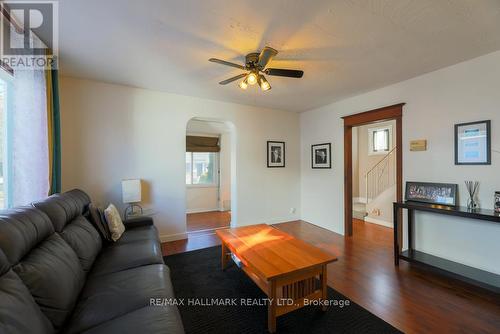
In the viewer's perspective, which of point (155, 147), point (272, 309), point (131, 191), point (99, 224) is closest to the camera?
point (272, 309)

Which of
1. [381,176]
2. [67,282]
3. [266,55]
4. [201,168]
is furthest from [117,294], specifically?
[381,176]

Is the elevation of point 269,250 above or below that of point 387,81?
below

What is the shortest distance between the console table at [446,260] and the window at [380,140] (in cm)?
366

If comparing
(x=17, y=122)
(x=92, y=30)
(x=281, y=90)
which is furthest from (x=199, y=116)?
(x=17, y=122)

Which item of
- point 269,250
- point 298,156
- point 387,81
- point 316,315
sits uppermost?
point 387,81

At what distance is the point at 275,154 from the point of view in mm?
4715

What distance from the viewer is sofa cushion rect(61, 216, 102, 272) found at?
1.73 m

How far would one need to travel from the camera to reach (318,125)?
455cm

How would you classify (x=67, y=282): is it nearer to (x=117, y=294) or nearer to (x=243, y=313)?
(x=117, y=294)

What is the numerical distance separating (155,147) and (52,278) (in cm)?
253

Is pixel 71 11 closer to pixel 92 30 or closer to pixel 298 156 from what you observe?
pixel 92 30

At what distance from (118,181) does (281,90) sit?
288cm

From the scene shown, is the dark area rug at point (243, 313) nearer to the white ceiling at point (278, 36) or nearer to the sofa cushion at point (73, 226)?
the sofa cushion at point (73, 226)

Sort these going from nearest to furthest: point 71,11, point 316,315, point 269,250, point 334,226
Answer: point 71,11 → point 316,315 → point 269,250 → point 334,226
